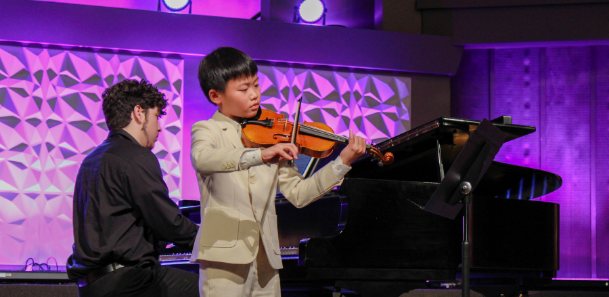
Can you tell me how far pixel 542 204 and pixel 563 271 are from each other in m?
3.46

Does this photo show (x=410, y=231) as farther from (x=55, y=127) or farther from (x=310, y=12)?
(x=310, y=12)

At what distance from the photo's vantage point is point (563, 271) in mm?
7633

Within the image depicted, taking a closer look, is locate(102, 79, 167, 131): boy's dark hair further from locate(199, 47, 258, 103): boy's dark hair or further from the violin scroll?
the violin scroll

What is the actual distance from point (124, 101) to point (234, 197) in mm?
816

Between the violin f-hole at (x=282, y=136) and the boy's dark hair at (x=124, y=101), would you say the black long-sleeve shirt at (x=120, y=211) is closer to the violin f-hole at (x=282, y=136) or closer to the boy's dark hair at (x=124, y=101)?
the boy's dark hair at (x=124, y=101)

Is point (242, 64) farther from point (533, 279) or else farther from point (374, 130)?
point (374, 130)

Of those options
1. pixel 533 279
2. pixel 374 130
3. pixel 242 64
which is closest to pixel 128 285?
pixel 242 64

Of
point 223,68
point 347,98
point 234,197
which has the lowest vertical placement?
point 234,197

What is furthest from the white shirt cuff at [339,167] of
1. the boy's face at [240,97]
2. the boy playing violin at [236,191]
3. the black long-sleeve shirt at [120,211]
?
the black long-sleeve shirt at [120,211]

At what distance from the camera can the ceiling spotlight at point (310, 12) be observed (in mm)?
7508

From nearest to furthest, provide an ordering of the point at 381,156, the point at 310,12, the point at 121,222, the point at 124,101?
the point at 381,156
the point at 121,222
the point at 124,101
the point at 310,12

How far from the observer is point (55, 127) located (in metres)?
6.77

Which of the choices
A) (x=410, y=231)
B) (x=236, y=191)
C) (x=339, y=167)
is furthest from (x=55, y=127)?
(x=339, y=167)

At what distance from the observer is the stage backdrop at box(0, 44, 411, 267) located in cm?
663
